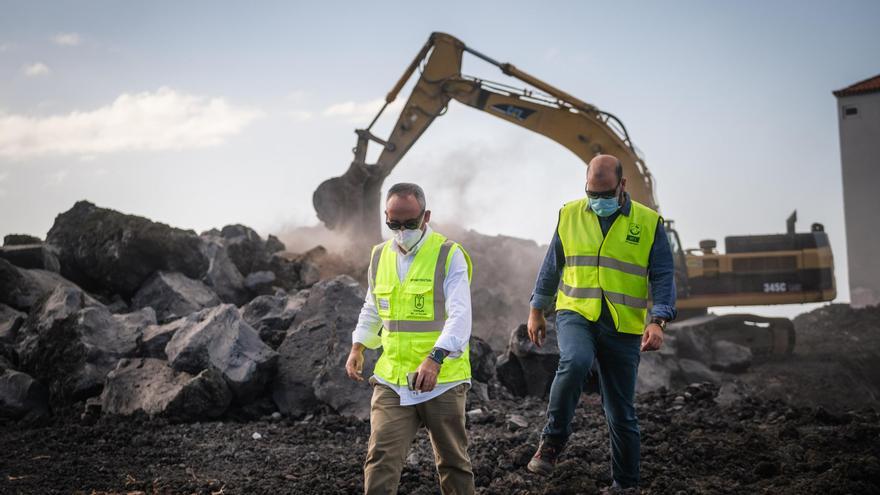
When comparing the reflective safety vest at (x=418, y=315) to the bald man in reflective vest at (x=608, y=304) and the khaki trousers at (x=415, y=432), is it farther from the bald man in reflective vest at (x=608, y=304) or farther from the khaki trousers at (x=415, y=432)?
the bald man in reflective vest at (x=608, y=304)

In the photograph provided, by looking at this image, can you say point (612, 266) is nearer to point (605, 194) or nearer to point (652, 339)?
point (605, 194)

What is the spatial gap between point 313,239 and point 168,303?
840 cm

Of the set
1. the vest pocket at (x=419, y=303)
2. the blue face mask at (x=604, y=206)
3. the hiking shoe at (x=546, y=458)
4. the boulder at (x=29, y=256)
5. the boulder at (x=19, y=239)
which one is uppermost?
the boulder at (x=19, y=239)

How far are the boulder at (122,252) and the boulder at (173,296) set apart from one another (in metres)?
0.27

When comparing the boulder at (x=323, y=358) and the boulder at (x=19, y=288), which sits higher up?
the boulder at (x=19, y=288)

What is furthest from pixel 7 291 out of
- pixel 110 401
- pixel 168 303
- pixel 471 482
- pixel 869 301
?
pixel 869 301

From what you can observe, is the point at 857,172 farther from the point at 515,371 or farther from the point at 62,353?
the point at 62,353

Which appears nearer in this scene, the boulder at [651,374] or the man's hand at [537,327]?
the man's hand at [537,327]

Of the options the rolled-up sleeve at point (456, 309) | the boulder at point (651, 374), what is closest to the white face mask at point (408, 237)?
the rolled-up sleeve at point (456, 309)

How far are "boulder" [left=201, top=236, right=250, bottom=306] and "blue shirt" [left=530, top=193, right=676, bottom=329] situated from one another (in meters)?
8.93

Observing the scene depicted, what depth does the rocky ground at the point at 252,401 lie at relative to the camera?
19.5ft

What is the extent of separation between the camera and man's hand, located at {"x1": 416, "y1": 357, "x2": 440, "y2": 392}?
146 inches

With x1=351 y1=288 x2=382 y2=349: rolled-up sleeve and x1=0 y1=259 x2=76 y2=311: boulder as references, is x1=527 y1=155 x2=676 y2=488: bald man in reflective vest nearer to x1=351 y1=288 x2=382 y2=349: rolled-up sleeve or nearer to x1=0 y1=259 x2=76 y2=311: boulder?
x1=351 y1=288 x2=382 y2=349: rolled-up sleeve

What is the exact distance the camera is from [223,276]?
1348cm
